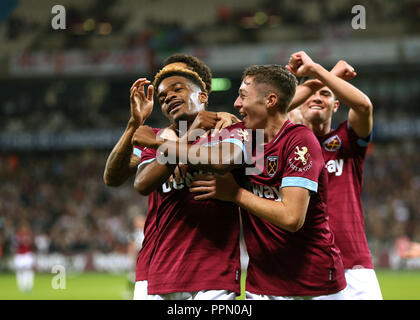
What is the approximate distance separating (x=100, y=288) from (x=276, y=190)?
13.5 meters

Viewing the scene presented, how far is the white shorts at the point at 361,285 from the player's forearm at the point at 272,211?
1.39 metres

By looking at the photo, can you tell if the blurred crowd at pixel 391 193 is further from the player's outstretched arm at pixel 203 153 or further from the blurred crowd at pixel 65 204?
the player's outstretched arm at pixel 203 153

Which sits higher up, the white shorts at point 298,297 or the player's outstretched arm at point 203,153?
the player's outstretched arm at point 203,153

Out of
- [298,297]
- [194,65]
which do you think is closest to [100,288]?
[194,65]

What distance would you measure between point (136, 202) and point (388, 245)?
434 inches

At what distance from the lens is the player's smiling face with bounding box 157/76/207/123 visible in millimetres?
3779

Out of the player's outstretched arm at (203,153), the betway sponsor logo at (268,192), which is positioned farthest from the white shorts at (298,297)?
the player's outstretched arm at (203,153)

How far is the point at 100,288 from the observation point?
1612 cm

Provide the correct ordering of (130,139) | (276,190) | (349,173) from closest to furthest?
(276,190)
(130,139)
(349,173)

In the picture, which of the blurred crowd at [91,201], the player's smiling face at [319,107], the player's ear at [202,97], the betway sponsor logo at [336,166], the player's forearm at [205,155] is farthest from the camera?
the blurred crowd at [91,201]

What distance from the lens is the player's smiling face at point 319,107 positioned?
4.76 metres

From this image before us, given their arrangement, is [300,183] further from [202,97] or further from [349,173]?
[349,173]

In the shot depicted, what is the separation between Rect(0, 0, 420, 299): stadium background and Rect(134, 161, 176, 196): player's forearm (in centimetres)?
2004
